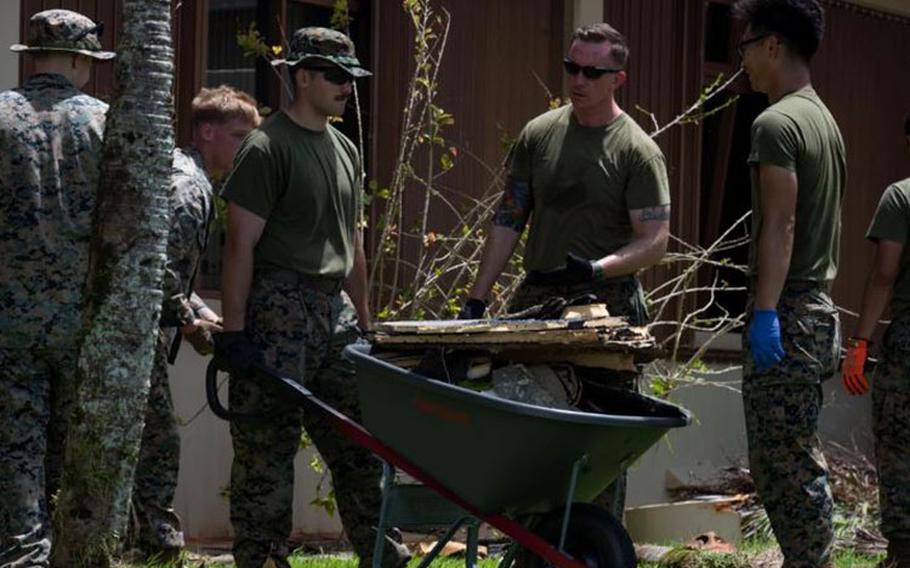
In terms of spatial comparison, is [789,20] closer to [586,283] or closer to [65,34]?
[586,283]

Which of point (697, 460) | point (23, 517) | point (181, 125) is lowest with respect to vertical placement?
point (697, 460)

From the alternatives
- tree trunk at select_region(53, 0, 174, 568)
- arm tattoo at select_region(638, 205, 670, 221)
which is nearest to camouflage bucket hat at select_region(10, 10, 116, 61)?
Answer: tree trunk at select_region(53, 0, 174, 568)

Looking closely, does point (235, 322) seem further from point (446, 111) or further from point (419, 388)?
point (446, 111)

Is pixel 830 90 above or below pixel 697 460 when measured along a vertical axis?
above

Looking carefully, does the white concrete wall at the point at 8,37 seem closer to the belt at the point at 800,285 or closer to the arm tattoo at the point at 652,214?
the arm tattoo at the point at 652,214

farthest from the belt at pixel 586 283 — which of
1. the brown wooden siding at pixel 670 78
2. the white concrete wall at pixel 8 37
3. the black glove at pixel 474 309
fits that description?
the brown wooden siding at pixel 670 78

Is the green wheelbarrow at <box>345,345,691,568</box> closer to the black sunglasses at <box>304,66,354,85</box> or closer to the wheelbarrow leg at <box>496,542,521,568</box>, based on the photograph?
the wheelbarrow leg at <box>496,542,521,568</box>

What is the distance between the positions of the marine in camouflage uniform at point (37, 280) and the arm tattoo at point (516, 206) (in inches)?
64.6

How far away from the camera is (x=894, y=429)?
29.1 feet

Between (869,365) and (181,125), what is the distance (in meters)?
5.97

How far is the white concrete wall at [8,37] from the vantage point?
8.87 m

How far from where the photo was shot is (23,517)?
22.9 ft

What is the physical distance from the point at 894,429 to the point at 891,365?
282 millimetres

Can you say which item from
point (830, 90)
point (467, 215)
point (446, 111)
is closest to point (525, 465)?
point (467, 215)
